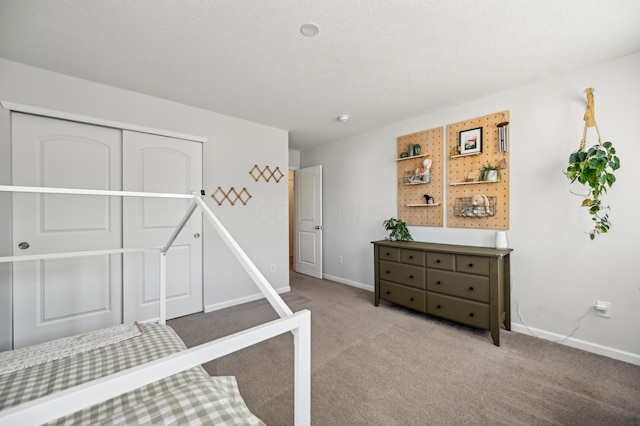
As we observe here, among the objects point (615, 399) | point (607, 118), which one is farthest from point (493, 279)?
point (607, 118)

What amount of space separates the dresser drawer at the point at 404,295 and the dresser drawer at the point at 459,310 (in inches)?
3.0

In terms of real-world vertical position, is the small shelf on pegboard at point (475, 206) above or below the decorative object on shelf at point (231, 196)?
below

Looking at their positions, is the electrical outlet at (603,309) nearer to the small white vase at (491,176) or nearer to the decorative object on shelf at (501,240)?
the decorative object on shelf at (501,240)

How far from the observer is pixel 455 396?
166cm

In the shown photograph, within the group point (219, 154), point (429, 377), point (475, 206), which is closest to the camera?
point (429, 377)

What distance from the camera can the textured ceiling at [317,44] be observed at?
1551 millimetres

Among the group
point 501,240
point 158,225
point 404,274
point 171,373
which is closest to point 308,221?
point 404,274

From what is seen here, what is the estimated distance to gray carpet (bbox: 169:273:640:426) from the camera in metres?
1.52

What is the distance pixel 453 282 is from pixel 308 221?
2692 millimetres

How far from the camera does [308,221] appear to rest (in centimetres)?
472

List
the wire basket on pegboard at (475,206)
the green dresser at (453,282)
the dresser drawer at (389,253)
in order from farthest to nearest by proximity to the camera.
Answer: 1. the dresser drawer at (389,253)
2. the wire basket on pegboard at (475,206)
3. the green dresser at (453,282)

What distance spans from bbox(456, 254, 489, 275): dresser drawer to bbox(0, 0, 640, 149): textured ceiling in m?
1.61

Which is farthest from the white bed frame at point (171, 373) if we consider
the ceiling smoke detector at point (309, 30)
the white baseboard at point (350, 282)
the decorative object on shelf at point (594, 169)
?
the white baseboard at point (350, 282)

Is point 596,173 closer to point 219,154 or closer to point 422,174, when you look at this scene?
point 422,174
